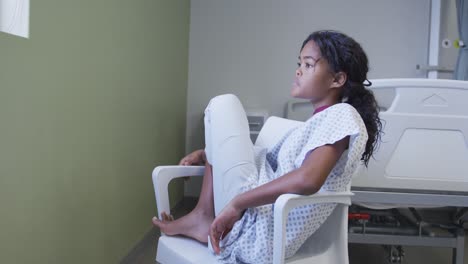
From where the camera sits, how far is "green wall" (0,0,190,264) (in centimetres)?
109

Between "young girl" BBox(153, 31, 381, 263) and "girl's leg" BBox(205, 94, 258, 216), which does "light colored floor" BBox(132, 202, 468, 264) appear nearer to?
"young girl" BBox(153, 31, 381, 263)

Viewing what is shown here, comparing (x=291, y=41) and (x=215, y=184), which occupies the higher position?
(x=291, y=41)

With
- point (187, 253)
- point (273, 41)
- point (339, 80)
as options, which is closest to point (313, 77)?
point (339, 80)

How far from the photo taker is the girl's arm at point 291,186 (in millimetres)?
913

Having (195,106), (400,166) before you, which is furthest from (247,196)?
(195,106)

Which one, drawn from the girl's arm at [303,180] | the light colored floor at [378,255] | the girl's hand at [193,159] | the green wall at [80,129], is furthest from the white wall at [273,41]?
the girl's arm at [303,180]

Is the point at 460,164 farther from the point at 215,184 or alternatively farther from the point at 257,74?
the point at 257,74

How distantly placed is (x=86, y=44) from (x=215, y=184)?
31.2 inches

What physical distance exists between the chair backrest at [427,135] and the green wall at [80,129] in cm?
113

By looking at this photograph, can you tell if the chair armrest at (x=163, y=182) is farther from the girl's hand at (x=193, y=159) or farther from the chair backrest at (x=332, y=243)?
the chair backrest at (x=332, y=243)

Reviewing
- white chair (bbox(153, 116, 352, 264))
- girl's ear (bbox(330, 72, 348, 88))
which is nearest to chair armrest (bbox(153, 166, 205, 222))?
white chair (bbox(153, 116, 352, 264))

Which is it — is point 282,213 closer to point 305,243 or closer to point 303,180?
point 303,180

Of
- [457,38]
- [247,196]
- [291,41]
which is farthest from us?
[291,41]

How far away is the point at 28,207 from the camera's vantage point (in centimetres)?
114
